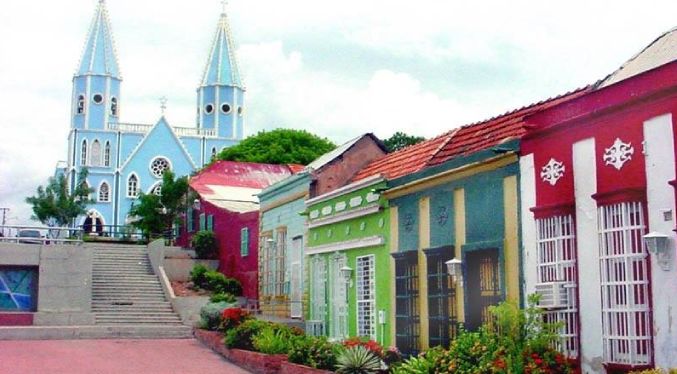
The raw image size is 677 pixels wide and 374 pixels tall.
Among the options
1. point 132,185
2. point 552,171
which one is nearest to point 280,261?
point 552,171

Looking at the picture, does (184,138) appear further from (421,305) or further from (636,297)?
(636,297)

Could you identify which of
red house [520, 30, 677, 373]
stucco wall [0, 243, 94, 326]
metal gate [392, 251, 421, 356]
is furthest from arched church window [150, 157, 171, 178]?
red house [520, 30, 677, 373]

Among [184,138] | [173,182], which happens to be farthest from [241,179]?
[184,138]

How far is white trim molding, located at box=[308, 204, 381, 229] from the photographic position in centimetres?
1641

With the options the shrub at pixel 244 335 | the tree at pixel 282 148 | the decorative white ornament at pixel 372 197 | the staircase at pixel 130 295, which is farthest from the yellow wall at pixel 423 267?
the tree at pixel 282 148

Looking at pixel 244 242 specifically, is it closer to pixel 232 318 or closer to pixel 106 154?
pixel 232 318

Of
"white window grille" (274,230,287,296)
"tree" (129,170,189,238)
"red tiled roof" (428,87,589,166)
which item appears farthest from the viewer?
"tree" (129,170,189,238)

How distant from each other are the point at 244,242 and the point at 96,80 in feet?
165

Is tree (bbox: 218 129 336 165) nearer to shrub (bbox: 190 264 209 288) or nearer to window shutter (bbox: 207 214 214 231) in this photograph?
window shutter (bbox: 207 214 214 231)

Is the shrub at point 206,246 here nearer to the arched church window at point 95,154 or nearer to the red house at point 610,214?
the red house at point 610,214

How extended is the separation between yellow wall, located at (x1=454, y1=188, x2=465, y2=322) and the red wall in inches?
557

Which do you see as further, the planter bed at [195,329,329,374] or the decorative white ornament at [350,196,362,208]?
the decorative white ornament at [350,196,362,208]

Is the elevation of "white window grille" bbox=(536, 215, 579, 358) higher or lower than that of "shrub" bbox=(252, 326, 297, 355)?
higher

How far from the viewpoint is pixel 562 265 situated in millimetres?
10516
